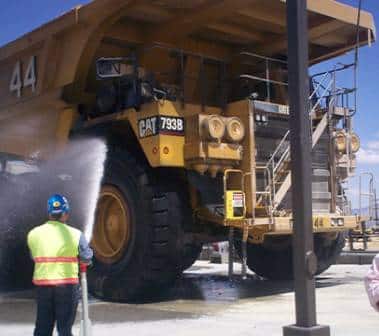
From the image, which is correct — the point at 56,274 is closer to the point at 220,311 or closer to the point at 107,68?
the point at 220,311

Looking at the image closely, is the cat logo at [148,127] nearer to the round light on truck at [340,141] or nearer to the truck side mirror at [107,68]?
the truck side mirror at [107,68]

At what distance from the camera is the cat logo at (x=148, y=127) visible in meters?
8.46

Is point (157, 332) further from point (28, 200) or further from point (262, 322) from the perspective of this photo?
point (28, 200)

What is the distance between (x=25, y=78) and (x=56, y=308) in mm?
6066

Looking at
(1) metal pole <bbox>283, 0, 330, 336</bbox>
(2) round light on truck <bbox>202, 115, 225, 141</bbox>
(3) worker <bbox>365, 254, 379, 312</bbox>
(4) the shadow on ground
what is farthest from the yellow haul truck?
(3) worker <bbox>365, 254, 379, 312</bbox>

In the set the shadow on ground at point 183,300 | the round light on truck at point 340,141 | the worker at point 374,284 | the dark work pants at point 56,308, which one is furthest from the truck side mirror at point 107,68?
the worker at point 374,284

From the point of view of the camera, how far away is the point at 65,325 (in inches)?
197

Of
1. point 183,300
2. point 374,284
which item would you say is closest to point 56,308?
point 374,284

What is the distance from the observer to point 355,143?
1034 cm

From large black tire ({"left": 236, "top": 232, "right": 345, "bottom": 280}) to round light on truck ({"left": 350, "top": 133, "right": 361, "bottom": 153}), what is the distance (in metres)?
1.31

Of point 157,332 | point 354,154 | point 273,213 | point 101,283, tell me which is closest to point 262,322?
point 157,332

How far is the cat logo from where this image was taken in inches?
333

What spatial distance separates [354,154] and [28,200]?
4882mm

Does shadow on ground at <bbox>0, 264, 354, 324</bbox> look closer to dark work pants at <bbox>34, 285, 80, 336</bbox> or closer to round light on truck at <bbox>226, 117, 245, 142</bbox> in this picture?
round light on truck at <bbox>226, 117, 245, 142</bbox>
